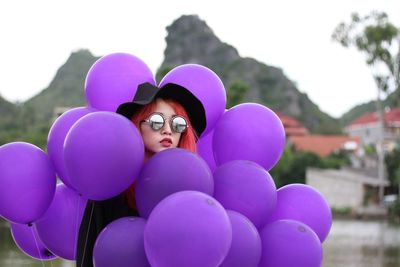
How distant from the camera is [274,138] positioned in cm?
308

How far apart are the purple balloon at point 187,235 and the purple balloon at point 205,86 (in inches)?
33.7

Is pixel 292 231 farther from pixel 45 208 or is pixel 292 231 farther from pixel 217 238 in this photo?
pixel 45 208

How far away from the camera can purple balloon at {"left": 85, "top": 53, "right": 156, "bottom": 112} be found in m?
2.95

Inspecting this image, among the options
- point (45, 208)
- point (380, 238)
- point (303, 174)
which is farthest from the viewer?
point (303, 174)

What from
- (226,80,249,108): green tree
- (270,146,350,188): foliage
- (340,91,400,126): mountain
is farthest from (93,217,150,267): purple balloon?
(340,91,400,126): mountain

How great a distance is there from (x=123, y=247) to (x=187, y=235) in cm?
30

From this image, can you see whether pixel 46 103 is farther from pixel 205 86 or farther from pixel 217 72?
pixel 205 86

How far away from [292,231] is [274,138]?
545 millimetres

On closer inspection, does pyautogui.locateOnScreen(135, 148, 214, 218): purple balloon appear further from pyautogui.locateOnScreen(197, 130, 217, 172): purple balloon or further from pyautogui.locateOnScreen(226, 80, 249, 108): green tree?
pyautogui.locateOnScreen(226, 80, 249, 108): green tree

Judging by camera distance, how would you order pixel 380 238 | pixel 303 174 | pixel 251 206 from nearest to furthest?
pixel 251 206 < pixel 380 238 < pixel 303 174

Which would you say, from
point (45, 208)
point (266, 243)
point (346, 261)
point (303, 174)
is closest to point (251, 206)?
Answer: point (266, 243)

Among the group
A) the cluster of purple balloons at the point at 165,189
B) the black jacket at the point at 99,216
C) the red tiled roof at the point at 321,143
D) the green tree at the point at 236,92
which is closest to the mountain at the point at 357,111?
the red tiled roof at the point at 321,143

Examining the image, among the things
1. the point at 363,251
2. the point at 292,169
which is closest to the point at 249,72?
the point at 292,169

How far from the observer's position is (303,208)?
9.79 feet
